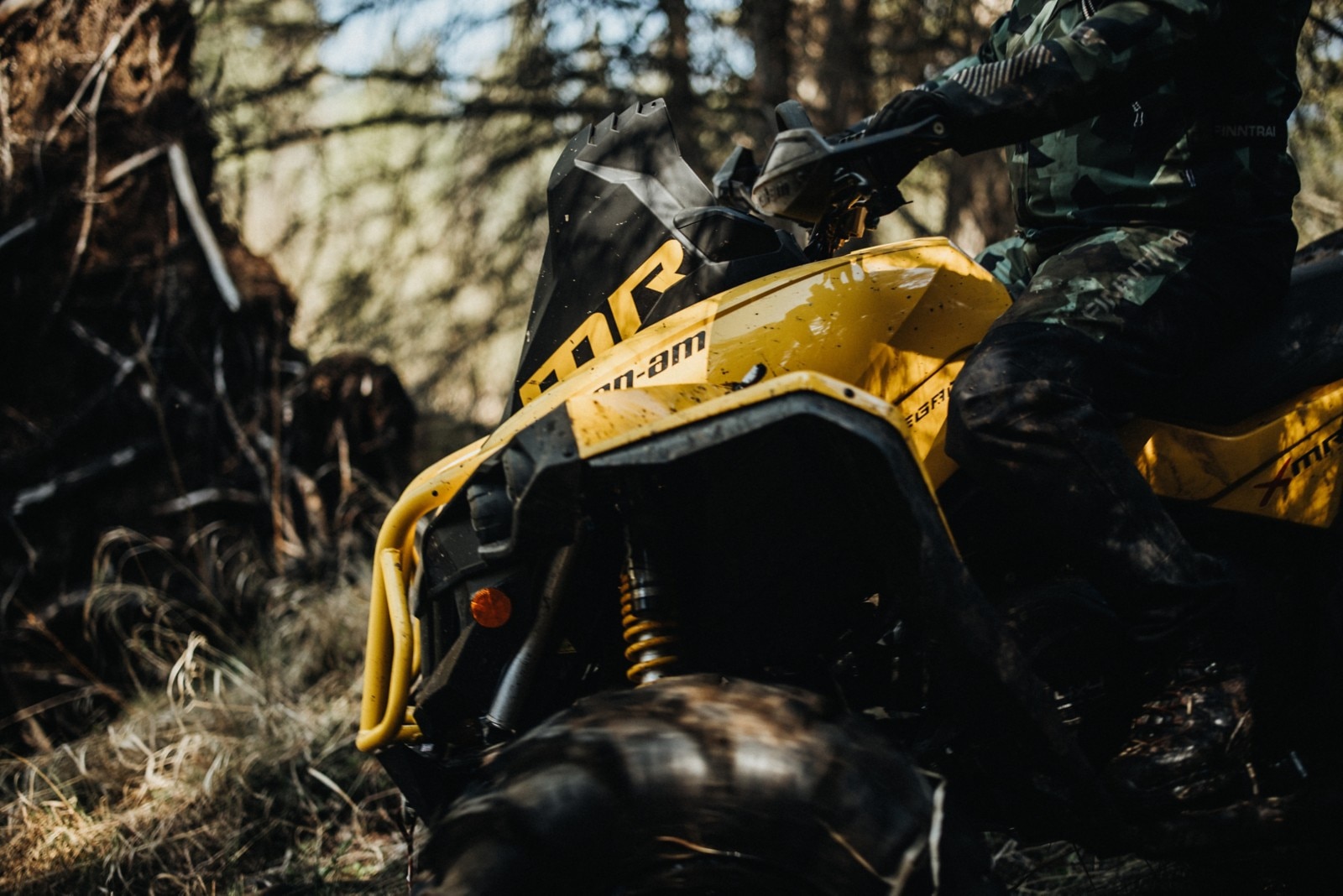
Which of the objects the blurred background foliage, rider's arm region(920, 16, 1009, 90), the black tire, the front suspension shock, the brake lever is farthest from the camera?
the blurred background foliage

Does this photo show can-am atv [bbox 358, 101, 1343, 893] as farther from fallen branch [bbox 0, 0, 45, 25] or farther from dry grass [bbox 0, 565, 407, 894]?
fallen branch [bbox 0, 0, 45, 25]

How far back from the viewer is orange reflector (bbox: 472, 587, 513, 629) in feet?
6.04

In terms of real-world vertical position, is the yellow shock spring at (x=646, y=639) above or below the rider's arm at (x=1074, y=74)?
below

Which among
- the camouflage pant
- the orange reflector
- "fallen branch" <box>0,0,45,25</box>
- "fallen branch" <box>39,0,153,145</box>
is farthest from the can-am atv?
"fallen branch" <box>0,0,45,25</box>

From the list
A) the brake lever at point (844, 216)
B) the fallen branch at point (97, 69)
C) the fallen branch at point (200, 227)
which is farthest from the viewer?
the fallen branch at point (200, 227)

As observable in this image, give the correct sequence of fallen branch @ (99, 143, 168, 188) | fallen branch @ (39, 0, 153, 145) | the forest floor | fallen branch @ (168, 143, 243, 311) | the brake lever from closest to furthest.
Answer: the brake lever
the forest floor
fallen branch @ (39, 0, 153, 145)
fallen branch @ (99, 143, 168, 188)
fallen branch @ (168, 143, 243, 311)

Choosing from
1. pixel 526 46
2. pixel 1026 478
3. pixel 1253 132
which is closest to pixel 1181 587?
pixel 1026 478

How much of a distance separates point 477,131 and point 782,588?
5970 mm

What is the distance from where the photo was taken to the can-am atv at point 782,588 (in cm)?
150

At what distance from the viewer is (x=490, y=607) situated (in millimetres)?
1842

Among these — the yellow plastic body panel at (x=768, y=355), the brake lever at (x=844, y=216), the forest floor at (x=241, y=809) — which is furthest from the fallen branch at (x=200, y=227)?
the brake lever at (x=844, y=216)

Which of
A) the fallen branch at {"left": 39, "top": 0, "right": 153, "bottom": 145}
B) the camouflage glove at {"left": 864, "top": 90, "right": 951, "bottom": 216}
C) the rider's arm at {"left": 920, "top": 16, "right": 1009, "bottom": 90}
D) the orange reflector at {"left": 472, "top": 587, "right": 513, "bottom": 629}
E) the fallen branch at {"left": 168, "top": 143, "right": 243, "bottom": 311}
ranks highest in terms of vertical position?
the fallen branch at {"left": 39, "top": 0, "right": 153, "bottom": 145}

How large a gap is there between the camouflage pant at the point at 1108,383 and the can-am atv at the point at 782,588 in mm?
139

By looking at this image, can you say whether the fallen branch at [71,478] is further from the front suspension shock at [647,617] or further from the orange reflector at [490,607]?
the front suspension shock at [647,617]
